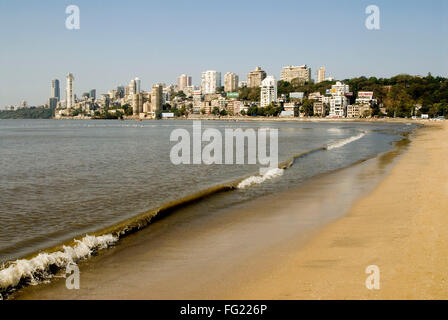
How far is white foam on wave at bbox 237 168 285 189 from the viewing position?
15120 mm

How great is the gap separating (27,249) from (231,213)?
195 inches

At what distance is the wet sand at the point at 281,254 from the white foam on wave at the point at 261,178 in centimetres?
345

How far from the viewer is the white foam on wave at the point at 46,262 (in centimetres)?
590

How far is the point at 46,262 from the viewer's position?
6488 mm

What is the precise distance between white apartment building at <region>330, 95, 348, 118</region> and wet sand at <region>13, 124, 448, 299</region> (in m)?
179

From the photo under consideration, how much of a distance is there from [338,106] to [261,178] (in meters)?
176

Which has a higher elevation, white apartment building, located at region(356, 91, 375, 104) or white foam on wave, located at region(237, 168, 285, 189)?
white apartment building, located at region(356, 91, 375, 104)

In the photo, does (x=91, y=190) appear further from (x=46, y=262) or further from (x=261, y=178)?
(x=46, y=262)
